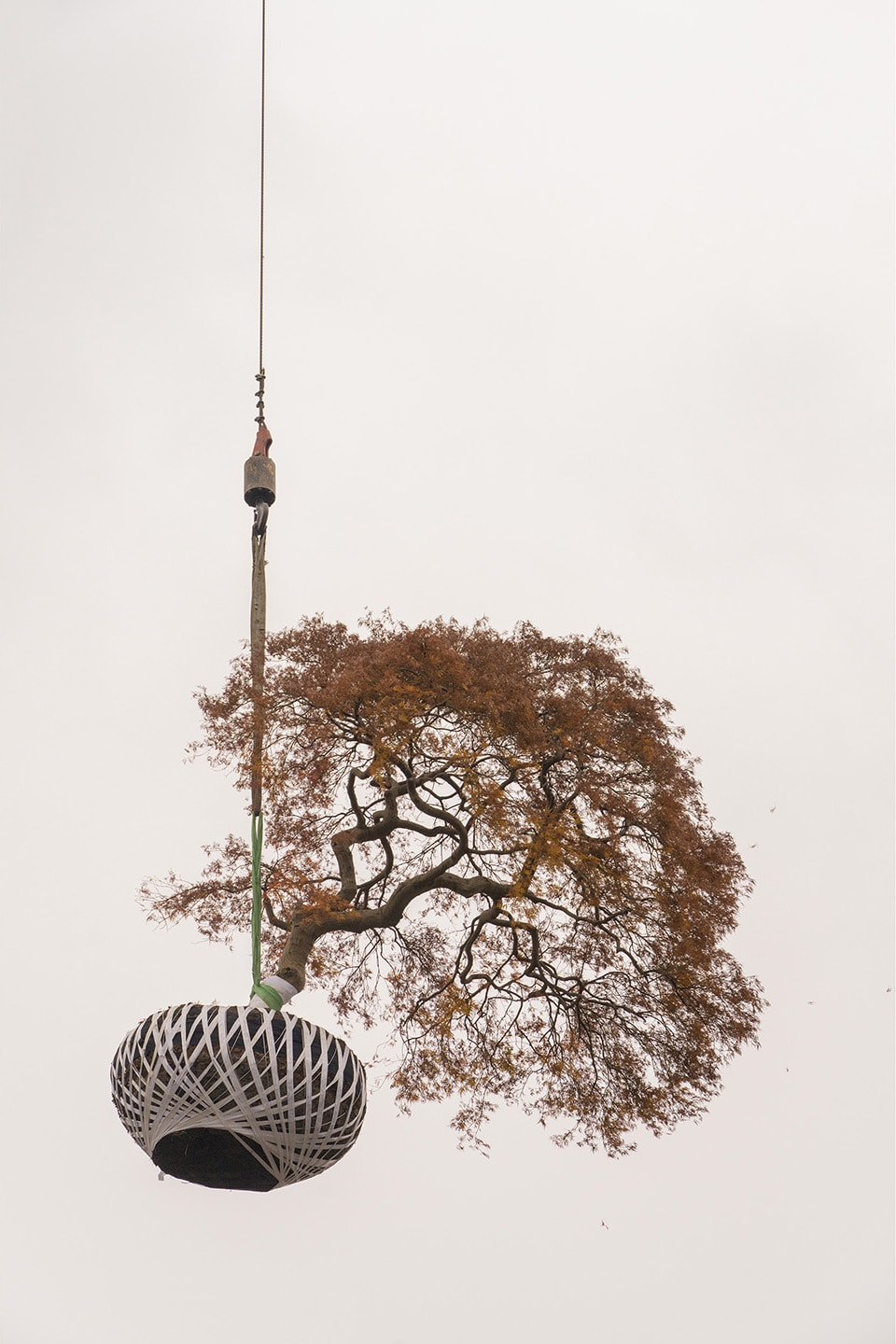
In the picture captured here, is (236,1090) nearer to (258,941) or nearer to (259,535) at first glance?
(258,941)

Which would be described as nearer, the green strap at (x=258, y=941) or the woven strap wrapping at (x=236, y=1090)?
the woven strap wrapping at (x=236, y=1090)

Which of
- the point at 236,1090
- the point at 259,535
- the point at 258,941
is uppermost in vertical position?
the point at 259,535

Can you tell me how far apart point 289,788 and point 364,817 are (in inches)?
14.9

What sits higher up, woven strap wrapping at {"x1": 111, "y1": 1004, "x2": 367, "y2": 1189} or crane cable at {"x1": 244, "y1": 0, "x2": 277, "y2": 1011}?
crane cable at {"x1": 244, "y1": 0, "x2": 277, "y2": 1011}

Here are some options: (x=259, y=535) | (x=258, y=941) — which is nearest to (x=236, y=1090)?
(x=258, y=941)

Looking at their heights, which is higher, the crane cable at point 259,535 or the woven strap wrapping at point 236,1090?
the crane cable at point 259,535

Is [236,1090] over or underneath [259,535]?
underneath

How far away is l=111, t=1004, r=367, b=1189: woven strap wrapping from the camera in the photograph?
4.55m

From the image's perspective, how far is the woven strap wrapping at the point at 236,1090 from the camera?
455 centimetres

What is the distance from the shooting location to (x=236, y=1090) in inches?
179

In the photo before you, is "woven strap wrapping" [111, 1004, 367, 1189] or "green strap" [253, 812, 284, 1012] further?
"green strap" [253, 812, 284, 1012]

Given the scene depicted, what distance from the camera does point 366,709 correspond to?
5539 mm

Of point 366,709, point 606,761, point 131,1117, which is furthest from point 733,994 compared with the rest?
point 131,1117

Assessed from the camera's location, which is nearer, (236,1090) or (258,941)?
(236,1090)
